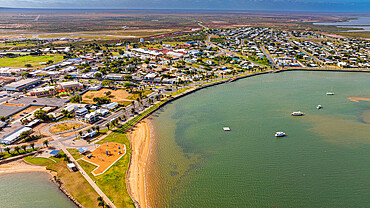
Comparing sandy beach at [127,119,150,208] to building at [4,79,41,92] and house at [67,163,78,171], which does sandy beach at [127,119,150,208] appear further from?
building at [4,79,41,92]

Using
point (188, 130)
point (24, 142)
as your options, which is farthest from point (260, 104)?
point (24, 142)

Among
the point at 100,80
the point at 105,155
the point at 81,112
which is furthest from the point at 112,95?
the point at 105,155

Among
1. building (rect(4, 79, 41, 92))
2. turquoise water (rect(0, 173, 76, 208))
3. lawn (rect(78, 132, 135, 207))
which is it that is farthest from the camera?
building (rect(4, 79, 41, 92))

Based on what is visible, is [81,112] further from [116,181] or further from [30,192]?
[116,181]

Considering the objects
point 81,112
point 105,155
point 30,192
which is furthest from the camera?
point 81,112

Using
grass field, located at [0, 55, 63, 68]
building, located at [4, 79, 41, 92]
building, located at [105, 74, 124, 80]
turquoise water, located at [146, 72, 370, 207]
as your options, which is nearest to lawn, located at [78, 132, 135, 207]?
turquoise water, located at [146, 72, 370, 207]

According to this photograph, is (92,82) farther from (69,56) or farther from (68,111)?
(69,56)
